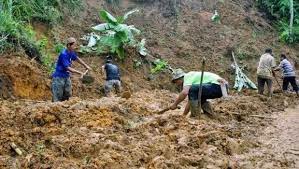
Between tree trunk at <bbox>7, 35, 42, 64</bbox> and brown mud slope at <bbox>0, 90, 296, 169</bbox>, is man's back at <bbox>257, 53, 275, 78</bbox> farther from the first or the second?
tree trunk at <bbox>7, 35, 42, 64</bbox>

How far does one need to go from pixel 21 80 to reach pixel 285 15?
13619 mm

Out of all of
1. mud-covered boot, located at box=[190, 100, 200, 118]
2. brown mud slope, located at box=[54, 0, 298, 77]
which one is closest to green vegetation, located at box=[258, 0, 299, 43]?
brown mud slope, located at box=[54, 0, 298, 77]

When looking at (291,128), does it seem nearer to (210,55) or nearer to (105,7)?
(210,55)

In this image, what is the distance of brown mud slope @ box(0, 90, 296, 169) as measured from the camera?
6.52 m

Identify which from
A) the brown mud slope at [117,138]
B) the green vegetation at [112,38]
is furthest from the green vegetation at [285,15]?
the brown mud slope at [117,138]

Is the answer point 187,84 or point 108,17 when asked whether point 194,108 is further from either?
point 108,17

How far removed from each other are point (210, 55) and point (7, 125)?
11596mm

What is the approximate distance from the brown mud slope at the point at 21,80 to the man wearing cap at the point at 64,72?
5.70 feet

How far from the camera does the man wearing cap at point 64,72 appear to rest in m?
9.86

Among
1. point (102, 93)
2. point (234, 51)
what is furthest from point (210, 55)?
point (102, 93)

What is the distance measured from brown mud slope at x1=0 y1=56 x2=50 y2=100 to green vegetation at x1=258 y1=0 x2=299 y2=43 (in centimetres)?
1117

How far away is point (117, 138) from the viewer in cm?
733

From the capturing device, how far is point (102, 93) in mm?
14000

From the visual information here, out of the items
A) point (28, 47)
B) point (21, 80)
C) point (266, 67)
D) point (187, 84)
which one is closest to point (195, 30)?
point (266, 67)
